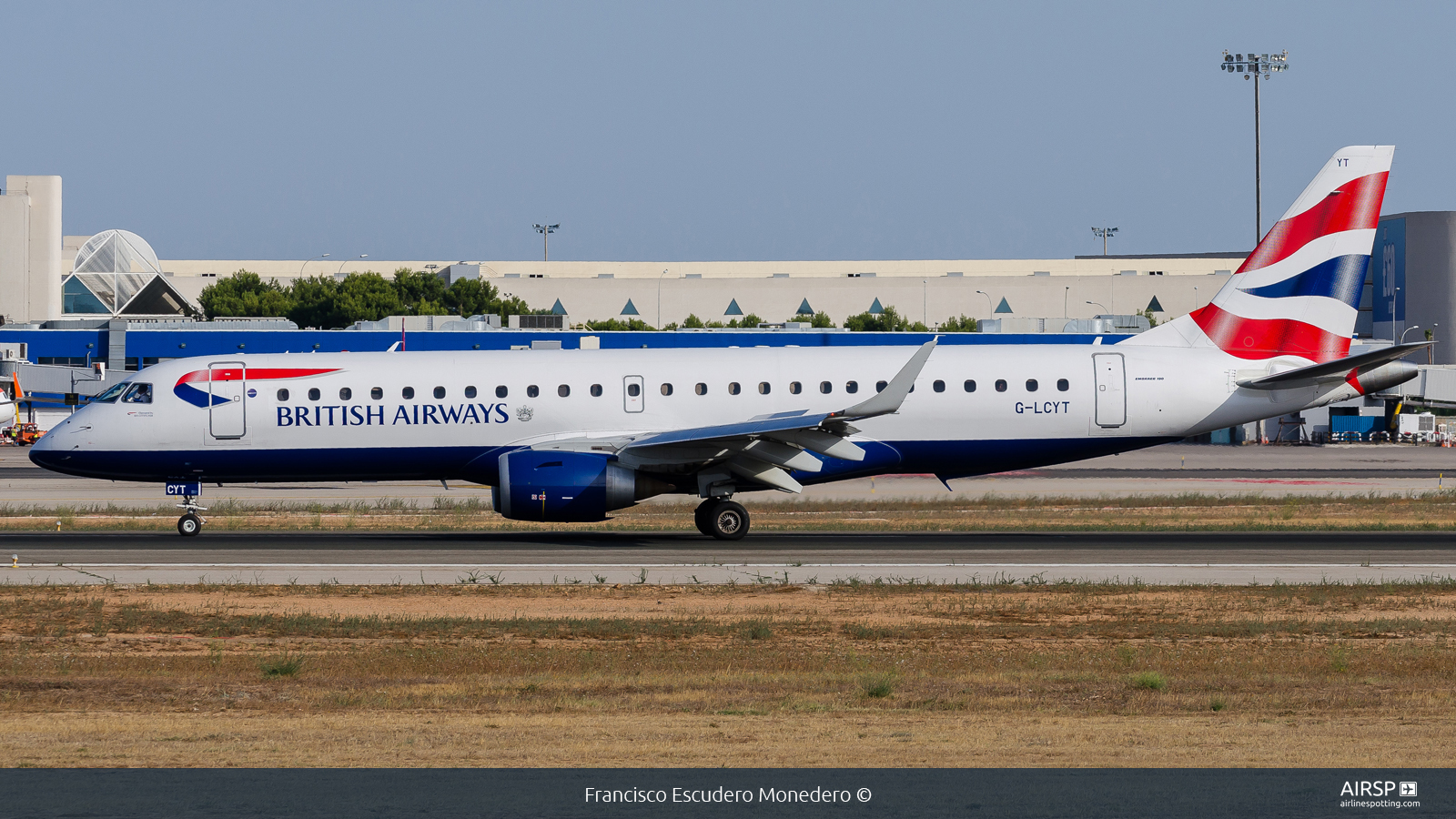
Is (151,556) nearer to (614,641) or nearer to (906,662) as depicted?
(614,641)

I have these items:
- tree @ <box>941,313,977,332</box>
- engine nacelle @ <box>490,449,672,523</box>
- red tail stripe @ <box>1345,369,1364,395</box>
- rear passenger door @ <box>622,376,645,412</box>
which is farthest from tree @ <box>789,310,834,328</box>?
engine nacelle @ <box>490,449,672,523</box>

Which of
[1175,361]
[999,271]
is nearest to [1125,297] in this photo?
[999,271]

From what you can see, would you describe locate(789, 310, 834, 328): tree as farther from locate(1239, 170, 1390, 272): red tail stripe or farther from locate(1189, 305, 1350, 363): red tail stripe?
locate(1189, 305, 1350, 363): red tail stripe

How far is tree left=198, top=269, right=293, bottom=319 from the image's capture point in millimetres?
152375

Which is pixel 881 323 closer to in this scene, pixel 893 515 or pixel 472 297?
pixel 472 297

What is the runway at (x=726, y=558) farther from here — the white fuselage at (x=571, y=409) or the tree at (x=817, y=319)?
the tree at (x=817, y=319)

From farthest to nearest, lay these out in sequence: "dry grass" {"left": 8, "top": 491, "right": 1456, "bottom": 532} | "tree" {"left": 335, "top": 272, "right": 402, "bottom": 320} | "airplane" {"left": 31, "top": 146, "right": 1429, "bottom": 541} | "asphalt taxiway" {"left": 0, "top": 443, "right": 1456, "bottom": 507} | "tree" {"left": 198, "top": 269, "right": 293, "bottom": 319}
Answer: "tree" {"left": 198, "top": 269, "right": 293, "bottom": 319} → "tree" {"left": 335, "top": 272, "right": 402, "bottom": 320} → "asphalt taxiway" {"left": 0, "top": 443, "right": 1456, "bottom": 507} → "dry grass" {"left": 8, "top": 491, "right": 1456, "bottom": 532} → "airplane" {"left": 31, "top": 146, "right": 1429, "bottom": 541}

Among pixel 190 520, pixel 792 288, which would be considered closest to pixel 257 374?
pixel 190 520

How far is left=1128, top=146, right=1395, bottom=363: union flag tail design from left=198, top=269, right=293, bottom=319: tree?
131m

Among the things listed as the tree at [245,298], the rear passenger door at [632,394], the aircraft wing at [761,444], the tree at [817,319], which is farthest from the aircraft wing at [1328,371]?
the tree at [245,298]

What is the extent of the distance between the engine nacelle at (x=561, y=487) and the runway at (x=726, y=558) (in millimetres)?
755

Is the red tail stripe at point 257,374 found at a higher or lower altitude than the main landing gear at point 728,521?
higher

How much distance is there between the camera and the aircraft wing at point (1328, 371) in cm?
2844
